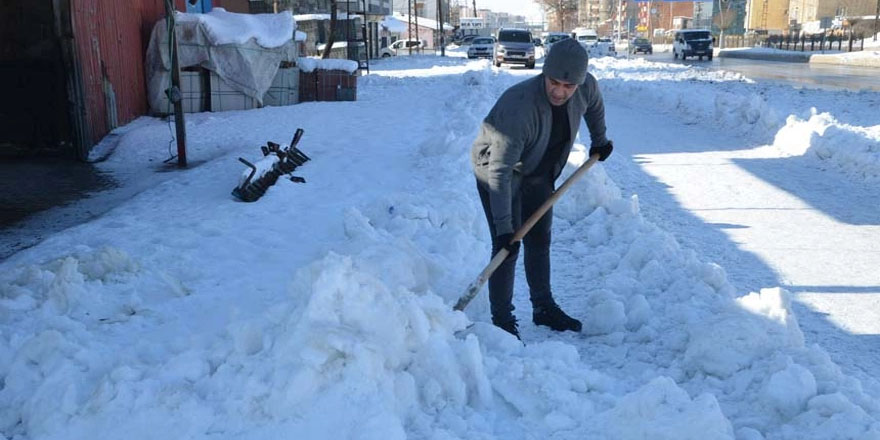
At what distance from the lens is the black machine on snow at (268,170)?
24.0ft

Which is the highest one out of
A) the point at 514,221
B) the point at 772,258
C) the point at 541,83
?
the point at 541,83

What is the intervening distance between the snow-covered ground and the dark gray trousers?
1.02 ft

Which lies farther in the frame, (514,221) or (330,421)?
(514,221)

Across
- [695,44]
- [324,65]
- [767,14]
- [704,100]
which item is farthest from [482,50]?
[767,14]

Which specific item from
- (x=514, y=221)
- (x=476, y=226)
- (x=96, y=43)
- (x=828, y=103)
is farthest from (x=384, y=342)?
(x=828, y=103)

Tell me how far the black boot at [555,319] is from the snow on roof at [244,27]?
11288mm

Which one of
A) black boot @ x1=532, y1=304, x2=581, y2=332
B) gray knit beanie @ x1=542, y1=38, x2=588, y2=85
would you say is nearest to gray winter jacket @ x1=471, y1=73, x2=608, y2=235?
gray knit beanie @ x1=542, y1=38, x2=588, y2=85

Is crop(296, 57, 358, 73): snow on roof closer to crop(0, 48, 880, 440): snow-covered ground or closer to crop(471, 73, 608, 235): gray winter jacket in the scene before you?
crop(0, 48, 880, 440): snow-covered ground

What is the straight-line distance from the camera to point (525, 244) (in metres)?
4.48

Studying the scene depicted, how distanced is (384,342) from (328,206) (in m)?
4.09

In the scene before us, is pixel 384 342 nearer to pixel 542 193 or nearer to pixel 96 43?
pixel 542 193

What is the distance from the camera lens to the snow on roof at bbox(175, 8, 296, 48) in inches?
553

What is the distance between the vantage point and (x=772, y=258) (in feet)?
18.8

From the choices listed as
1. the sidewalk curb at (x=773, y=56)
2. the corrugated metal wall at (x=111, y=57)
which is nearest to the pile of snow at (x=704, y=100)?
the corrugated metal wall at (x=111, y=57)
